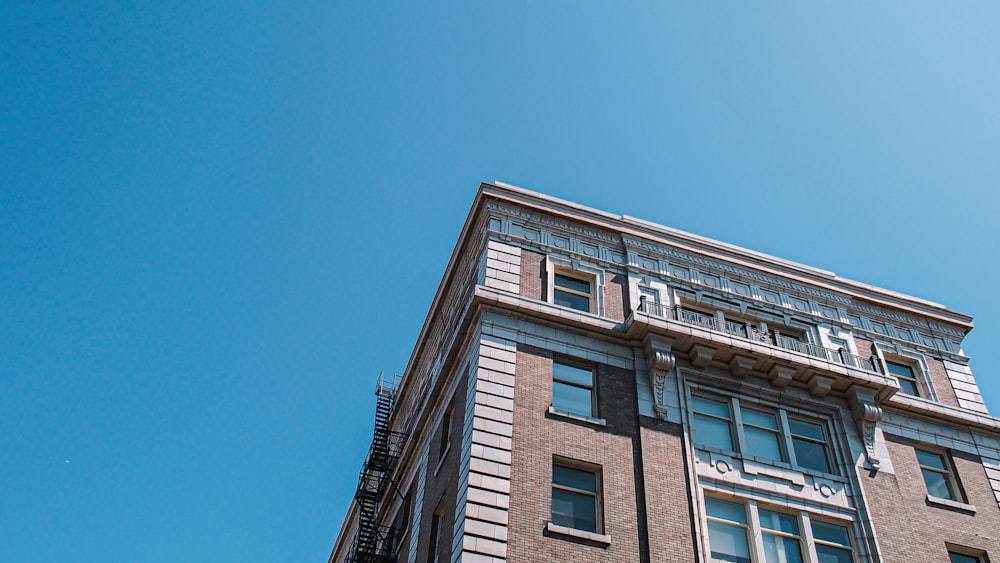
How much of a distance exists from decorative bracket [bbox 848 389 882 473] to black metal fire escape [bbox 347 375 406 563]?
51.2 feet

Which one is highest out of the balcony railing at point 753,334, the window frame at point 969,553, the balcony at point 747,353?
the balcony railing at point 753,334

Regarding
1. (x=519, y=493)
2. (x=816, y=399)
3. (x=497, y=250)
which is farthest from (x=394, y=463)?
(x=816, y=399)

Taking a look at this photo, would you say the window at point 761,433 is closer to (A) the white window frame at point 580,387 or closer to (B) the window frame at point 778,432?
(B) the window frame at point 778,432

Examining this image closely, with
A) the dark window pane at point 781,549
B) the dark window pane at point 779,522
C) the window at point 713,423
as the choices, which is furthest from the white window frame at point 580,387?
the dark window pane at point 781,549

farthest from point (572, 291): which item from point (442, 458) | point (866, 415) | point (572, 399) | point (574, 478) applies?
point (866, 415)

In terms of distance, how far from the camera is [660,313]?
1244 inches

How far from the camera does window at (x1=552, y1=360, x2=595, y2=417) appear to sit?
92.4 feet

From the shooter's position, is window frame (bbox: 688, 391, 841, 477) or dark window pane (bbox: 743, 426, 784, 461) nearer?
window frame (bbox: 688, 391, 841, 477)

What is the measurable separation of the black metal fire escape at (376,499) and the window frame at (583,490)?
9649 mm

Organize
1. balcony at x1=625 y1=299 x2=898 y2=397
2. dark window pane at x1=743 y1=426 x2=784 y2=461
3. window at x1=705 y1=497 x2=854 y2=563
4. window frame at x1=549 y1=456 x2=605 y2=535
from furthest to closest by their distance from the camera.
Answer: balcony at x1=625 y1=299 x2=898 y2=397 → dark window pane at x1=743 y1=426 x2=784 y2=461 → window at x1=705 y1=497 x2=854 y2=563 → window frame at x1=549 y1=456 x2=605 y2=535

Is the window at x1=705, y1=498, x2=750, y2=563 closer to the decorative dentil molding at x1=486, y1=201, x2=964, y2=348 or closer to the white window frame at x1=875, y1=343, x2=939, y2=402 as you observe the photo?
the decorative dentil molding at x1=486, y1=201, x2=964, y2=348

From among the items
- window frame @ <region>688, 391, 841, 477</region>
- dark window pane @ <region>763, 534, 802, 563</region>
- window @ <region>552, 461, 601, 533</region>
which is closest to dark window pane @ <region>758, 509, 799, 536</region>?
dark window pane @ <region>763, 534, 802, 563</region>

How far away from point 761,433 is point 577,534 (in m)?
7.86

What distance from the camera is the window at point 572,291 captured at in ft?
104
